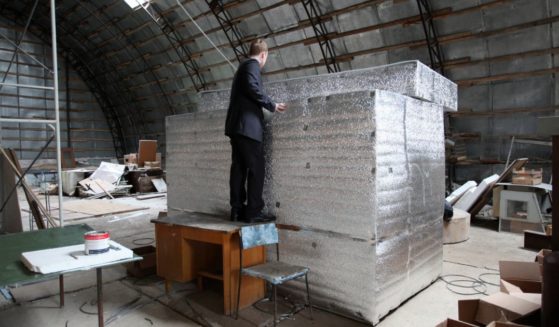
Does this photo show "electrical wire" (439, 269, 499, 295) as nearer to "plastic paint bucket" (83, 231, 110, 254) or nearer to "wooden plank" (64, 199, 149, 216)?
"plastic paint bucket" (83, 231, 110, 254)

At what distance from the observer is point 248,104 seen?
2.97 meters

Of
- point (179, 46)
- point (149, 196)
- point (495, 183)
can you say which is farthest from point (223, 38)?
point (495, 183)

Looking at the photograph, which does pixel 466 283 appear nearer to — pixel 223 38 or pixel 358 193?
pixel 358 193

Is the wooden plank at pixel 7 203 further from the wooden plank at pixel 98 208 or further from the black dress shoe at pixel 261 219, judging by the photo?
the black dress shoe at pixel 261 219

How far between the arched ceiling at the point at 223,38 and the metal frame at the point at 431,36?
12 centimetres

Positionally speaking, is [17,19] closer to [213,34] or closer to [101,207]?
[213,34]

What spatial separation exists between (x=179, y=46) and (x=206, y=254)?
10192 mm

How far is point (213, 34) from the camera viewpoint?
10945mm

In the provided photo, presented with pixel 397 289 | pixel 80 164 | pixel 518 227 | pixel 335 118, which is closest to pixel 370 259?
pixel 397 289

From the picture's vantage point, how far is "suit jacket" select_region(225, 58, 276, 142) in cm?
291

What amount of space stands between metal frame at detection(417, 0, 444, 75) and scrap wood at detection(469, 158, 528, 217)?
2705 mm

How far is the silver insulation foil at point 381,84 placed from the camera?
2961mm

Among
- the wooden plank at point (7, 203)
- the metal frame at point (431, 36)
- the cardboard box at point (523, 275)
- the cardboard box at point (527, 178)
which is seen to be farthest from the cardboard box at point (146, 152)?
the cardboard box at point (523, 275)

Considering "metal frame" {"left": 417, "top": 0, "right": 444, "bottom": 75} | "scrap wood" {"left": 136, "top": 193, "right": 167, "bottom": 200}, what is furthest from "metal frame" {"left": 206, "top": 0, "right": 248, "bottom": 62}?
"metal frame" {"left": 417, "top": 0, "right": 444, "bottom": 75}
